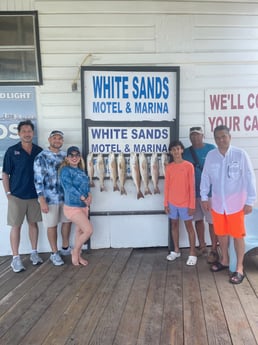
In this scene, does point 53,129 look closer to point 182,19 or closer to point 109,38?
point 109,38

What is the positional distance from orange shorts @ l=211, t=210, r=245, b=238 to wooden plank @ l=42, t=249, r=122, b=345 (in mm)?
1321

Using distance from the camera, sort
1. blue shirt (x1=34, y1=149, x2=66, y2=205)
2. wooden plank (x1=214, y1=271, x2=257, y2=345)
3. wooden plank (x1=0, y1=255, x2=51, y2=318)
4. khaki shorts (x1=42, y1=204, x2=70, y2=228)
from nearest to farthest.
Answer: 1. wooden plank (x1=214, y1=271, x2=257, y2=345)
2. wooden plank (x1=0, y1=255, x2=51, y2=318)
3. blue shirt (x1=34, y1=149, x2=66, y2=205)
4. khaki shorts (x1=42, y1=204, x2=70, y2=228)

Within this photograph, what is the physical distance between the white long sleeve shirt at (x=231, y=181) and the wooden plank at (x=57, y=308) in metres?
1.57

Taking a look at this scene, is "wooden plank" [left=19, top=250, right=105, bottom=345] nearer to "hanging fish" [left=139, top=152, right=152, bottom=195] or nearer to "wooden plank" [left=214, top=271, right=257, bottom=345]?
"hanging fish" [left=139, top=152, right=152, bottom=195]

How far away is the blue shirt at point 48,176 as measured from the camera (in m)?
3.83

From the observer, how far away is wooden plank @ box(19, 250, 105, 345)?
259cm

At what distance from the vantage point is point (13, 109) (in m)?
4.30

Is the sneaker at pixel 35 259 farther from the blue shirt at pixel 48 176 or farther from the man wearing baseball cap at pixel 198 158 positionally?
the man wearing baseball cap at pixel 198 158

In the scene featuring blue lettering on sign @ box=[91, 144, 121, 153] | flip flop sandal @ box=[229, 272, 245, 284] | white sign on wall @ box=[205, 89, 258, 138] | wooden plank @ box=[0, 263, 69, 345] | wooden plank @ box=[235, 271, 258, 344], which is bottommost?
wooden plank @ box=[0, 263, 69, 345]

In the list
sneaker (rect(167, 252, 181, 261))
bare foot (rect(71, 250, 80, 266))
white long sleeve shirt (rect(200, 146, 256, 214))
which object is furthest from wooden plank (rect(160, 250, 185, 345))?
bare foot (rect(71, 250, 80, 266))

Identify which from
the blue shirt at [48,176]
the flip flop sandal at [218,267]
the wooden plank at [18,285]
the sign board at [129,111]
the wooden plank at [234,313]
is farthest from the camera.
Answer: the sign board at [129,111]

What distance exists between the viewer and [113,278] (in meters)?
3.61

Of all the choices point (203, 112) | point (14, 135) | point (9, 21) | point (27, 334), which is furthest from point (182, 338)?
point (9, 21)

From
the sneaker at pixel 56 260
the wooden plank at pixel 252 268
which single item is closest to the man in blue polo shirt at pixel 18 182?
the sneaker at pixel 56 260
